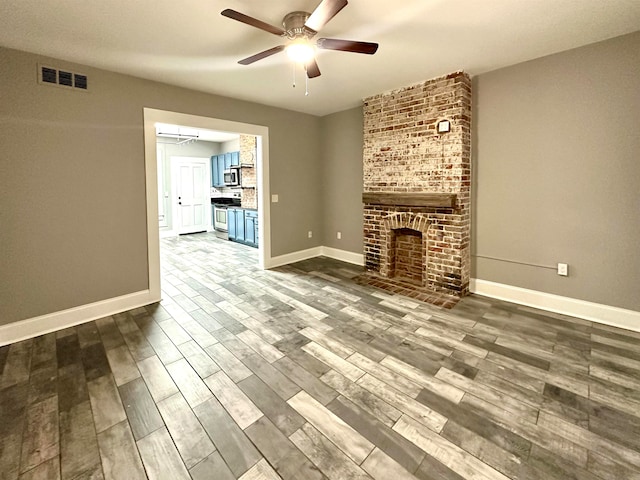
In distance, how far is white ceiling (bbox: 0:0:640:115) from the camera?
2170 millimetres

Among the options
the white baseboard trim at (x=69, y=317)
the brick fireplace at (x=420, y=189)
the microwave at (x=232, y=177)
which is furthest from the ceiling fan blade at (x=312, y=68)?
the microwave at (x=232, y=177)

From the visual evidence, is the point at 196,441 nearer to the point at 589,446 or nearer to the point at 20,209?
the point at 589,446

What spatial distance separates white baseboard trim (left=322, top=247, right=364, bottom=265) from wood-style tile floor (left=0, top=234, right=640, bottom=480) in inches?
76.2

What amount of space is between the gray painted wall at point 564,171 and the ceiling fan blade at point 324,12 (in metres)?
2.51

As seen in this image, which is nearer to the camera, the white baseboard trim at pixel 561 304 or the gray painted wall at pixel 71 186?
the gray painted wall at pixel 71 186

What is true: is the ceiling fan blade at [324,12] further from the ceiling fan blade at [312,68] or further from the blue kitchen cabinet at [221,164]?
the blue kitchen cabinet at [221,164]

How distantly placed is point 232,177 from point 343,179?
12.7ft

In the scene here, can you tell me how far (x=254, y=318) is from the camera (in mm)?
3131

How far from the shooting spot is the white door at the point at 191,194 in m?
8.59

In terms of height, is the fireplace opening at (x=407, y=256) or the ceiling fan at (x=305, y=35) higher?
the ceiling fan at (x=305, y=35)

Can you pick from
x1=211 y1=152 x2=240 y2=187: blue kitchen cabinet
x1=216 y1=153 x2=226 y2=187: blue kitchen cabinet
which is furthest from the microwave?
x1=216 y1=153 x2=226 y2=187: blue kitchen cabinet

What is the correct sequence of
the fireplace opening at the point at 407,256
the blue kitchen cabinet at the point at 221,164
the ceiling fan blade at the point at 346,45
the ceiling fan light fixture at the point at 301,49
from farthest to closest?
the blue kitchen cabinet at the point at 221,164 → the fireplace opening at the point at 407,256 → the ceiling fan light fixture at the point at 301,49 → the ceiling fan blade at the point at 346,45

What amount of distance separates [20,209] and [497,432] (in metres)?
4.15

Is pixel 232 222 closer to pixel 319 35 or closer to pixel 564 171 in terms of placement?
pixel 319 35
